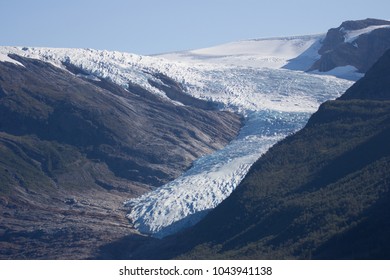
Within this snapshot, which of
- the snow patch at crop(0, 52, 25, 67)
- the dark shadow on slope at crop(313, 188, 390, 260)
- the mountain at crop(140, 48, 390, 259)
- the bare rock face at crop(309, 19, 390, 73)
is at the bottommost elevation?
the dark shadow on slope at crop(313, 188, 390, 260)

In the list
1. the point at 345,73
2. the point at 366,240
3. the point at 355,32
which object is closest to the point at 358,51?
the point at 345,73

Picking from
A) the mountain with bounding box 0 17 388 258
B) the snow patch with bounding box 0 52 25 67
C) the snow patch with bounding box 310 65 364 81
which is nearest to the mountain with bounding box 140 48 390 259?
the mountain with bounding box 0 17 388 258

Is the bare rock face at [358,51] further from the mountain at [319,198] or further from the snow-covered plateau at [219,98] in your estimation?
the mountain at [319,198]

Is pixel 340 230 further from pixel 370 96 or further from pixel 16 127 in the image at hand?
pixel 16 127

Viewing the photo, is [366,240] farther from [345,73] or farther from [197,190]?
[345,73]

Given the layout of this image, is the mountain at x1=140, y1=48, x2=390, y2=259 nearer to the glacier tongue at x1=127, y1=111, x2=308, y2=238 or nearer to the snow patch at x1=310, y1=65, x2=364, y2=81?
the glacier tongue at x1=127, y1=111, x2=308, y2=238

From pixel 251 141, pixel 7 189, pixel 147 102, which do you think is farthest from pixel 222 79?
pixel 7 189
